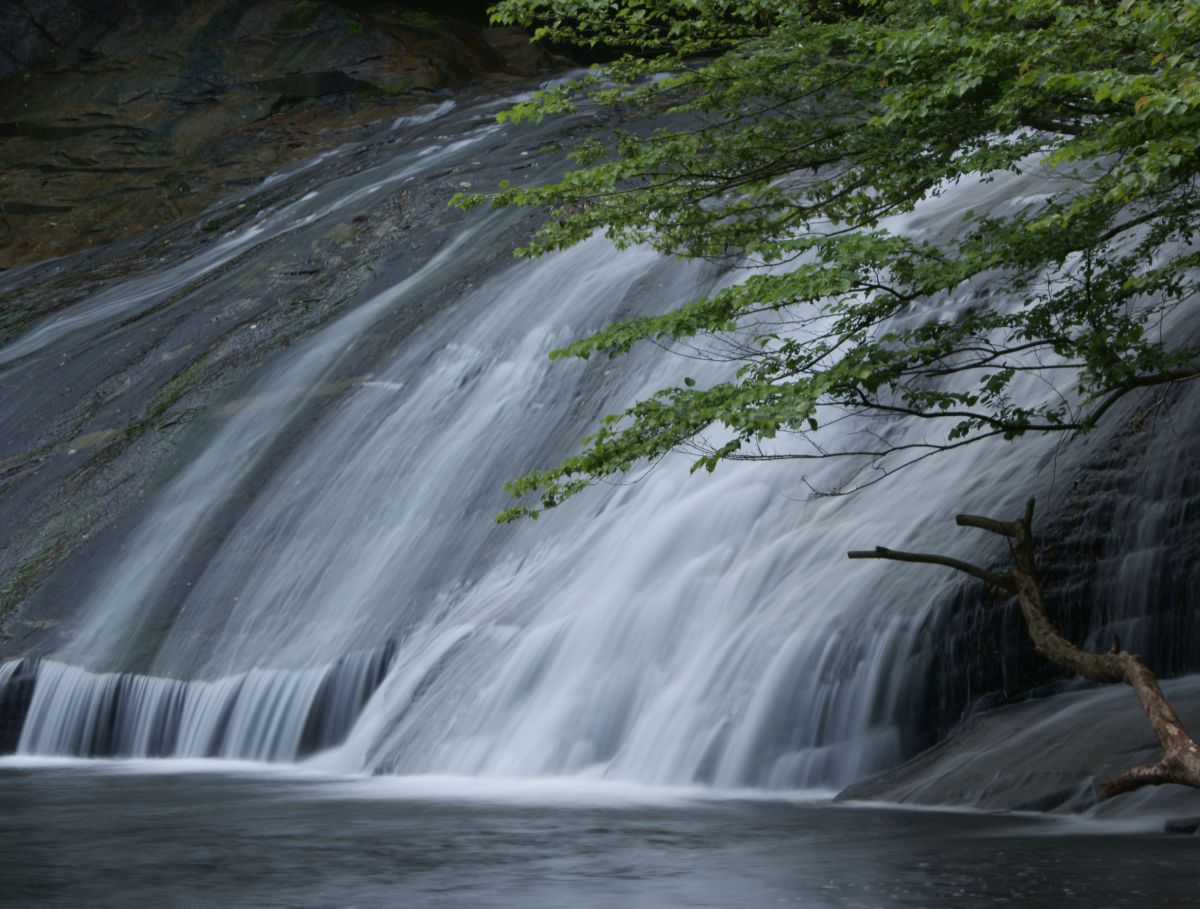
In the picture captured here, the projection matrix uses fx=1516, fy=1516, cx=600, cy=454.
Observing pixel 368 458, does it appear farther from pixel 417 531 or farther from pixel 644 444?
pixel 644 444

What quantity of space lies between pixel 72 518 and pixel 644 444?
33.9ft

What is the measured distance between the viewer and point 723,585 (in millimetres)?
10094

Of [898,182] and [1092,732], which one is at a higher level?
[898,182]

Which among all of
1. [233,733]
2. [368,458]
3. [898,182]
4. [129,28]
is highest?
[129,28]

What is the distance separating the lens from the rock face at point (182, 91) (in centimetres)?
2550

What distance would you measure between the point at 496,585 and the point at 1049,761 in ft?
18.1

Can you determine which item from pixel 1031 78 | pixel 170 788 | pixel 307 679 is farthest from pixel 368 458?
pixel 1031 78

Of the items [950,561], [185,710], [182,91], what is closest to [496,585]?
[185,710]

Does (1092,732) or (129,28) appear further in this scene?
(129,28)

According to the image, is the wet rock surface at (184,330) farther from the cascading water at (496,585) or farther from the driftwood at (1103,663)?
the driftwood at (1103,663)

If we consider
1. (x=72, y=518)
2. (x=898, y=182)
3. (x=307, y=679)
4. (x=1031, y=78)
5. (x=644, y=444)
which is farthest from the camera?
(x=72, y=518)

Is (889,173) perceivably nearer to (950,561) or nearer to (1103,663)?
(950,561)

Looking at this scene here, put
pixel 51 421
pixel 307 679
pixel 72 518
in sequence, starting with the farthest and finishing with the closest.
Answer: pixel 51 421 < pixel 72 518 < pixel 307 679

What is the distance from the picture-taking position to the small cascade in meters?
11.9
